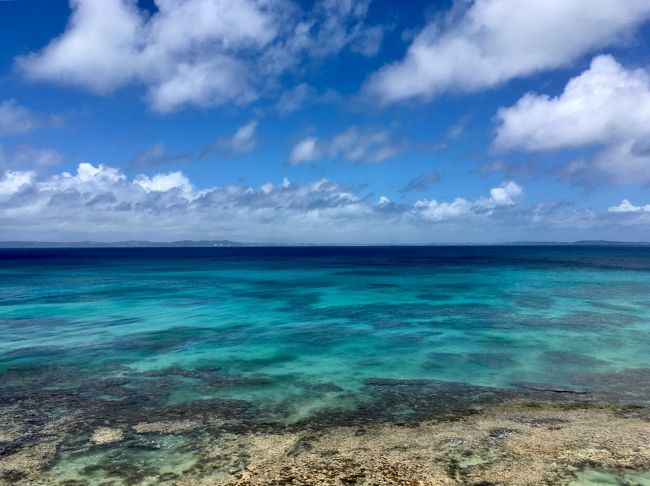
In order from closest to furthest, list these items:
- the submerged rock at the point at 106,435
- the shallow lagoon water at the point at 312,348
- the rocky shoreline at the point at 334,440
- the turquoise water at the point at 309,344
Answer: the rocky shoreline at the point at 334,440, the submerged rock at the point at 106,435, the shallow lagoon water at the point at 312,348, the turquoise water at the point at 309,344

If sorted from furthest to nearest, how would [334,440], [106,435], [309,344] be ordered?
[309,344]
[106,435]
[334,440]

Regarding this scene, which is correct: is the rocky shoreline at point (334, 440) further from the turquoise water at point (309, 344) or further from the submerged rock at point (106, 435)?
the turquoise water at point (309, 344)

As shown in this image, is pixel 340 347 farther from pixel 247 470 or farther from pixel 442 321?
pixel 247 470

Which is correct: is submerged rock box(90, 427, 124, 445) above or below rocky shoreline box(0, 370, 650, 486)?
above

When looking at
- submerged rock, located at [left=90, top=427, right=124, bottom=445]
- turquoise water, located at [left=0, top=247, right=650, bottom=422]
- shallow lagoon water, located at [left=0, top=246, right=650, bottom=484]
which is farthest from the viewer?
turquoise water, located at [left=0, top=247, right=650, bottom=422]

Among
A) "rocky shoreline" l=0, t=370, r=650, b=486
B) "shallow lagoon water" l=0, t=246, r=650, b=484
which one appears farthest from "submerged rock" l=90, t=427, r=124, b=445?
"shallow lagoon water" l=0, t=246, r=650, b=484

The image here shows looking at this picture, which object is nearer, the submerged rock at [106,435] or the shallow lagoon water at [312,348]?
the submerged rock at [106,435]

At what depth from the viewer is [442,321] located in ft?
93.0

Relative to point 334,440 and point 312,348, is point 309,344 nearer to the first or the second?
point 312,348

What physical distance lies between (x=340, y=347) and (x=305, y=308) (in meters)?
12.4

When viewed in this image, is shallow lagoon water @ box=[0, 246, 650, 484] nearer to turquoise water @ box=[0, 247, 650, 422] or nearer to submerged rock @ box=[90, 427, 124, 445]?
turquoise water @ box=[0, 247, 650, 422]

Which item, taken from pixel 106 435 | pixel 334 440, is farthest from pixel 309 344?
pixel 106 435

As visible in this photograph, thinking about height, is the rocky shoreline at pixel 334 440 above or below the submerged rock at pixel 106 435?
below

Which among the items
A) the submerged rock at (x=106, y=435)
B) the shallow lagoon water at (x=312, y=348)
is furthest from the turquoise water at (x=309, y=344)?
the submerged rock at (x=106, y=435)
